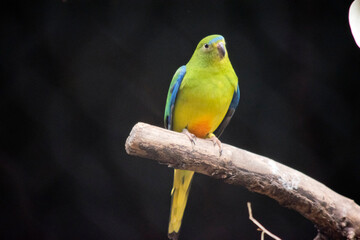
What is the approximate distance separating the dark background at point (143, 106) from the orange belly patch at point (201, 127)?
1.42ft

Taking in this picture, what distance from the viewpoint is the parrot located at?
139cm

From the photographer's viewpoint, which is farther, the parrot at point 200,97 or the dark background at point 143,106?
the dark background at point 143,106

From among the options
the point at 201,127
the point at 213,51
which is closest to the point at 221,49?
the point at 213,51

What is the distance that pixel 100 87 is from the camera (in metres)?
1.81

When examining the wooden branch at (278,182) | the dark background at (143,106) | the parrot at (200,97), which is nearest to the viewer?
the wooden branch at (278,182)

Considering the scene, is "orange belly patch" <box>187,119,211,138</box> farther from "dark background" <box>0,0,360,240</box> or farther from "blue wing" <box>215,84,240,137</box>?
"dark background" <box>0,0,360,240</box>

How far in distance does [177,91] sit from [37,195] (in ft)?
2.83

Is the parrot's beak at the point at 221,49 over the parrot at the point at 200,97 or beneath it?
over

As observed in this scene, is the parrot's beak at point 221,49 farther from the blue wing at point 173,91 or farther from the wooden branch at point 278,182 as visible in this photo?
the wooden branch at point 278,182

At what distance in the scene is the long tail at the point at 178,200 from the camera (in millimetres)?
1455

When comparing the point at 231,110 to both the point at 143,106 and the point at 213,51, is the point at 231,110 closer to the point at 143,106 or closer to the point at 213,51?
the point at 213,51

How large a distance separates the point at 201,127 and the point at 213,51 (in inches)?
11.9

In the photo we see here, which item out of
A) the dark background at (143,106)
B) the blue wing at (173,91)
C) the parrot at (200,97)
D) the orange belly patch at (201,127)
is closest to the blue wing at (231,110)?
the parrot at (200,97)

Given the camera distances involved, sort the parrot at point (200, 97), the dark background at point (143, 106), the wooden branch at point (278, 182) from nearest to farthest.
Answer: the wooden branch at point (278, 182), the parrot at point (200, 97), the dark background at point (143, 106)
